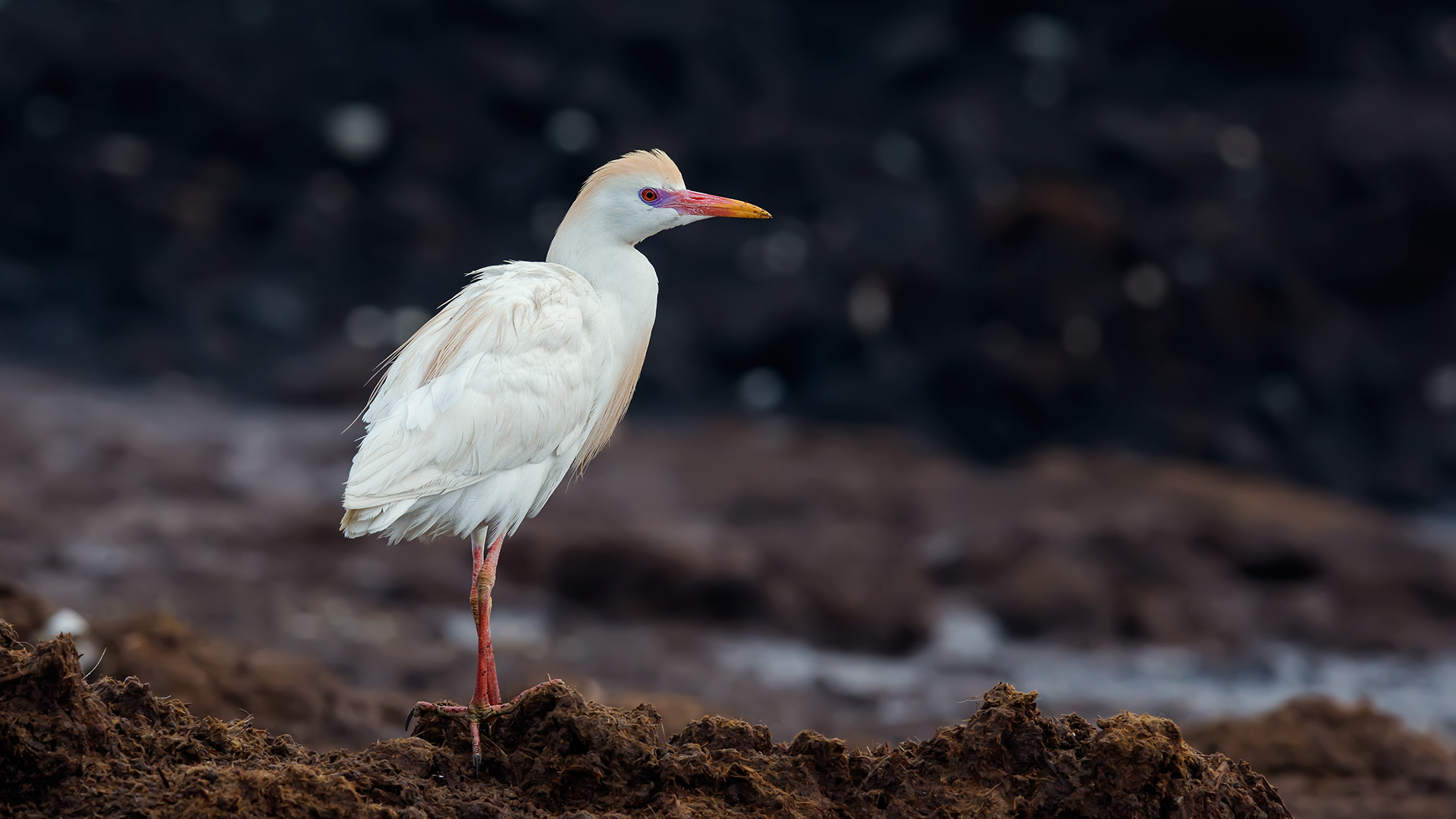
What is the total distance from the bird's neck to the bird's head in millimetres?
26

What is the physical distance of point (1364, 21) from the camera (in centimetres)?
1842

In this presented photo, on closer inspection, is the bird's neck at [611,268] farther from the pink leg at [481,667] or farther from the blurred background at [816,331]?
the blurred background at [816,331]

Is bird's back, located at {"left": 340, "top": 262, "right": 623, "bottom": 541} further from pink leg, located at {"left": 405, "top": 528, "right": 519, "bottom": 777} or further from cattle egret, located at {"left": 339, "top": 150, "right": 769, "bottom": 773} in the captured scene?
pink leg, located at {"left": 405, "top": 528, "right": 519, "bottom": 777}

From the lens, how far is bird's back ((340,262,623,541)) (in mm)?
4613

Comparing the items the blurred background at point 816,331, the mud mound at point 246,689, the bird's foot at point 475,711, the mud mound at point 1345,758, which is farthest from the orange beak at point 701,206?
the blurred background at point 816,331

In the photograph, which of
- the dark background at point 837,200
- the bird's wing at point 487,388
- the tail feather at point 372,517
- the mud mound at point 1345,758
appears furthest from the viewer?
the dark background at point 837,200

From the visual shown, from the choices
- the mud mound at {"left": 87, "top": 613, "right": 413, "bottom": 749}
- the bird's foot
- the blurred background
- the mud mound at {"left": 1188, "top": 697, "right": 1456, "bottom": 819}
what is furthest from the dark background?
the bird's foot

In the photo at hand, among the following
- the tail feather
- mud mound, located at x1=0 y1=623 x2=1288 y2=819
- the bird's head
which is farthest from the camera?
the bird's head

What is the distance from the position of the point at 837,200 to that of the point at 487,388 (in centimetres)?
1434

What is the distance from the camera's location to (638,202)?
17.1 ft

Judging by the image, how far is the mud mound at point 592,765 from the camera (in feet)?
11.6

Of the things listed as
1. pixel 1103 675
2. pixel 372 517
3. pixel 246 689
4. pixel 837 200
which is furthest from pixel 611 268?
pixel 837 200

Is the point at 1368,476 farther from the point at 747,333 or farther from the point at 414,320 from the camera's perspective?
the point at 414,320

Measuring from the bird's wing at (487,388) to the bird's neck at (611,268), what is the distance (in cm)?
10
